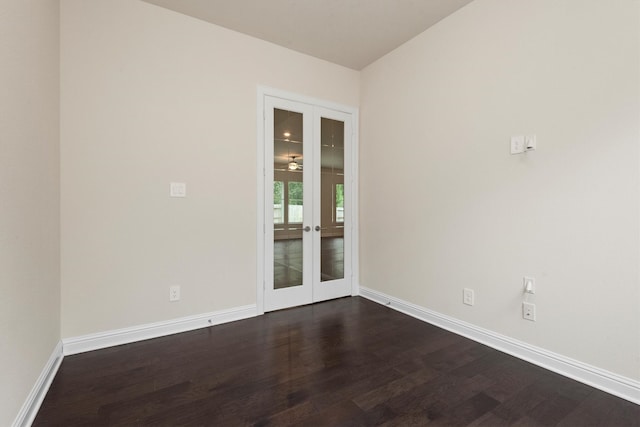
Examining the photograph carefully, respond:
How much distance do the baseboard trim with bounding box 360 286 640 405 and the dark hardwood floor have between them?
8 centimetres

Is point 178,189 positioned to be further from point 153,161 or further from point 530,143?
point 530,143

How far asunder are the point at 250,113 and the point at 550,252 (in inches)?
115

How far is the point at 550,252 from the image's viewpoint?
2084mm

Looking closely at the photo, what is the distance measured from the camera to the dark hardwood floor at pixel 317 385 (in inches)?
62.8

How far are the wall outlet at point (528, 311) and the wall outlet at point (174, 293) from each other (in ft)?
9.64

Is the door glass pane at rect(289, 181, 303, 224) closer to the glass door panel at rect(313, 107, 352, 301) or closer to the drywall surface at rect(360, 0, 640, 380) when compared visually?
the glass door panel at rect(313, 107, 352, 301)

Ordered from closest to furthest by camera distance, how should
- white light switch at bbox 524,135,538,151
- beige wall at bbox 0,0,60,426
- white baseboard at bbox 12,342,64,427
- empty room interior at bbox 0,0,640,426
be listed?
beige wall at bbox 0,0,60,426
white baseboard at bbox 12,342,64,427
empty room interior at bbox 0,0,640,426
white light switch at bbox 524,135,538,151

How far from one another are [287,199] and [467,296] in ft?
6.76

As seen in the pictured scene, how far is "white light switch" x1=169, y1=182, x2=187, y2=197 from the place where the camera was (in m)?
2.67

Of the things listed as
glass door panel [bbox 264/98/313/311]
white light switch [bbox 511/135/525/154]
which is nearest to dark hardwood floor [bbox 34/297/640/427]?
glass door panel [bbox 264/98/313/311]

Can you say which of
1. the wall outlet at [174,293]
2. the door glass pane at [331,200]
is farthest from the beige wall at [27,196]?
the door glass pane at [331,200]

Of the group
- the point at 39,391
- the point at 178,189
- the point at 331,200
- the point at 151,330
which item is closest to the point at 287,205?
the point at 331,200

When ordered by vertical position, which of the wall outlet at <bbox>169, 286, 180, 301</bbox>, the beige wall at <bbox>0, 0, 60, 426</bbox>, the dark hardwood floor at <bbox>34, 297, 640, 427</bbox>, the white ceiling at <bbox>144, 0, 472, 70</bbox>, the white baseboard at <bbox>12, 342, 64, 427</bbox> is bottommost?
the dark hardwood floor at <bbox>34, 297, 640, 427</bbox>

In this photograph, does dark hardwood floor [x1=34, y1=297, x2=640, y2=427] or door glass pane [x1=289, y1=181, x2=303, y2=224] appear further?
door glass pane [x1=289, y1=181, x2=303, y2=224]
